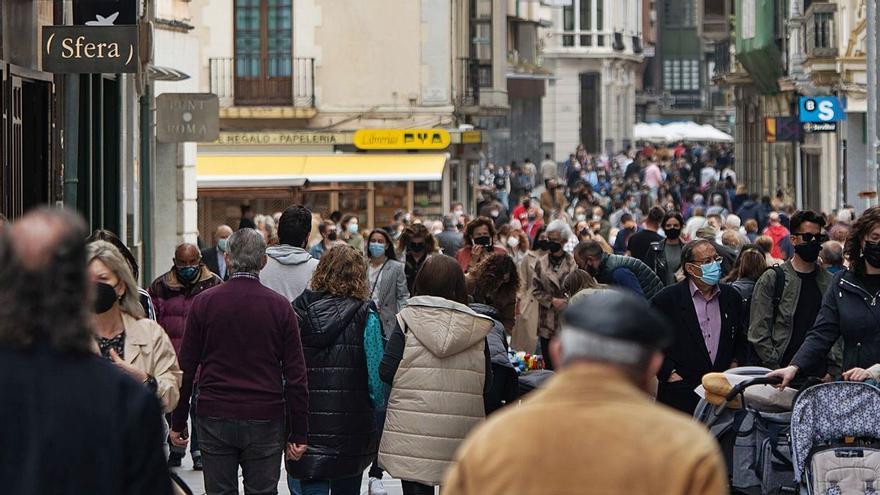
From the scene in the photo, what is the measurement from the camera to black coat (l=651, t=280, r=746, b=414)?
11.1m

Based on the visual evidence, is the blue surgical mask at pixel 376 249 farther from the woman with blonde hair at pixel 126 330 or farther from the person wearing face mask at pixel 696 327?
the woman with blonde hair at pixel 126 330

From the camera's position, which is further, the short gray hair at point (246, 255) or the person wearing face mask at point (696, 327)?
the person wearing face mask at point (696, 327)

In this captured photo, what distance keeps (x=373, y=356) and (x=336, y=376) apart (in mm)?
208

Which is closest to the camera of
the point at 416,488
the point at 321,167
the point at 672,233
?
the point at 416,488

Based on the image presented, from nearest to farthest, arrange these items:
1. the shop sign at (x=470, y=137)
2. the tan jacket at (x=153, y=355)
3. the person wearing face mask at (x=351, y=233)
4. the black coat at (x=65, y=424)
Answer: the black coat at (x=65, y=424)
the tan jacket at (x=153, y=355)
the person wearing face mask at (x=351, y=233)
the shop sign at (x=470, y=137)

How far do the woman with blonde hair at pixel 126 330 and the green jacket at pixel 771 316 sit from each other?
4.56 m

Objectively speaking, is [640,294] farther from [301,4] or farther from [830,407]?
[301,4]

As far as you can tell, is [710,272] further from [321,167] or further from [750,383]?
[321,167]

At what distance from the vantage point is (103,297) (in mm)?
7605

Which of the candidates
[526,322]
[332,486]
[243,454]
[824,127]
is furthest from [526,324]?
[824,127]

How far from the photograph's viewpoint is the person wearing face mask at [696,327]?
1113 centimetres

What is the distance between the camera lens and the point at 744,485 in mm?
9500

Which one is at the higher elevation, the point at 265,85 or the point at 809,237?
the point at 265,85

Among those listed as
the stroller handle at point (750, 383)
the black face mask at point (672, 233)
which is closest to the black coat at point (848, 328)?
the stroller handle at point (750, 383)
